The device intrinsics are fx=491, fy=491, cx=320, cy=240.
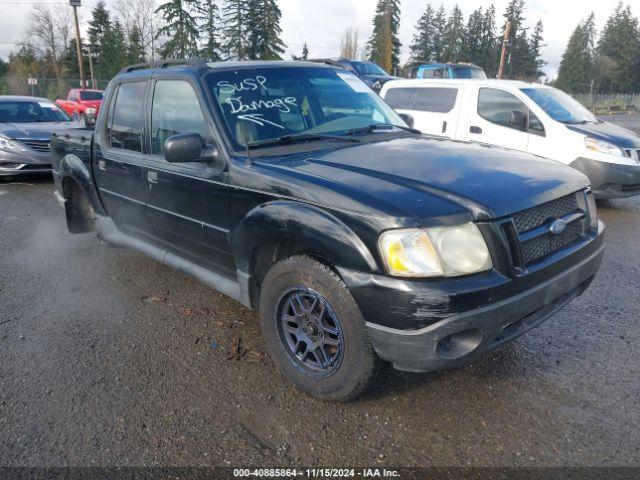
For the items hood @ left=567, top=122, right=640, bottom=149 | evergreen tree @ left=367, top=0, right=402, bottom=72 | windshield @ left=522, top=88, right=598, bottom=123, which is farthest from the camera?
evergreen tree @ left=367, top=0, right=402, bottom=72

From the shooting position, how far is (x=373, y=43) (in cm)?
6525

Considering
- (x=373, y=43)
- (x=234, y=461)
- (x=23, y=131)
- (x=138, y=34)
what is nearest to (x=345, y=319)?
(x=234, y=461)

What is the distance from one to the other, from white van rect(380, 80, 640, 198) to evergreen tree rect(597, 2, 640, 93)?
251 feet

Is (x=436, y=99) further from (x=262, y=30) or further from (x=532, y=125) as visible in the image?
(x=262, y=30)

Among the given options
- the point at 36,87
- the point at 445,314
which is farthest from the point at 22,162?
the point at 36,87

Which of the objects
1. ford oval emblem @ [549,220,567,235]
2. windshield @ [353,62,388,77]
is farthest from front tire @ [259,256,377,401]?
windshield @ [353,62,388,77]

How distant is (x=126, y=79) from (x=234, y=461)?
10.9 ft

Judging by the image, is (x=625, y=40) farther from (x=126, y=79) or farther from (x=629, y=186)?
(x=126, y=79)

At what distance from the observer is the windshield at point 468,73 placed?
17.3m

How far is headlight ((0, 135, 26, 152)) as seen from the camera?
884 centimetres

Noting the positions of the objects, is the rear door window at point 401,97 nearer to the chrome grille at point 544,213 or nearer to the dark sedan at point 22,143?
the chrome grille at point 544,213

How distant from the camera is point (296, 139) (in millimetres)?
3242

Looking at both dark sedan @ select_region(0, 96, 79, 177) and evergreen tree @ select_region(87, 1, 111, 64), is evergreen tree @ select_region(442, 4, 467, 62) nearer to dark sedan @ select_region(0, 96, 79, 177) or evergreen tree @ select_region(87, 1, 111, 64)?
evergreen tree @ select_region(87, 1, 111, 64)

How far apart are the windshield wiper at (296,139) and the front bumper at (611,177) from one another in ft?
15.8
